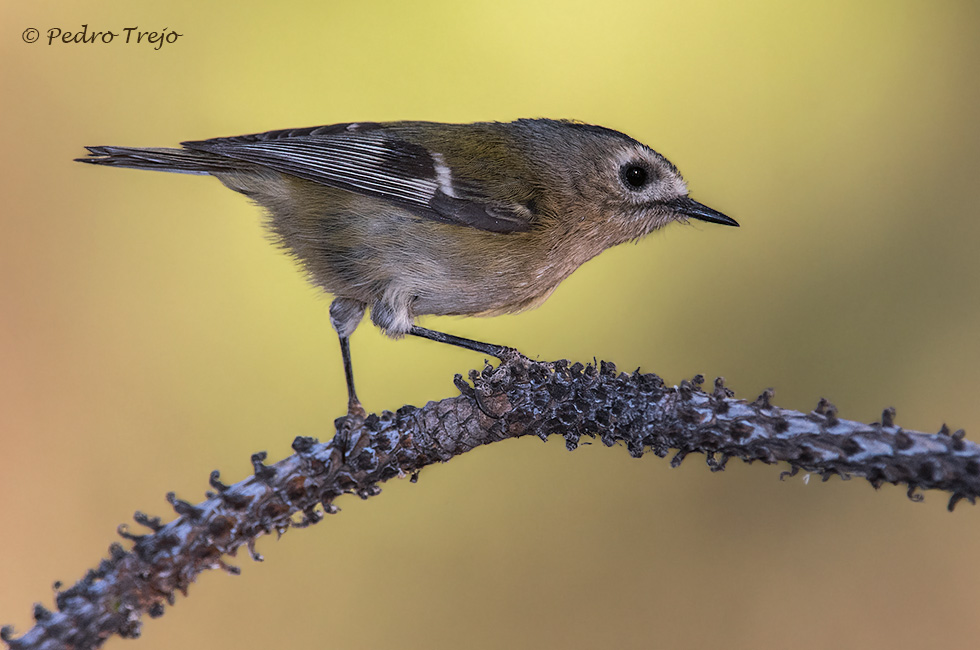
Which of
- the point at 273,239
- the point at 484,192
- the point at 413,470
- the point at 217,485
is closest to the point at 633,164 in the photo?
the point at 484,192

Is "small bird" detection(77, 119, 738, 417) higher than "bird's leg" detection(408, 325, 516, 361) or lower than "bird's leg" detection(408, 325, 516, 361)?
higher

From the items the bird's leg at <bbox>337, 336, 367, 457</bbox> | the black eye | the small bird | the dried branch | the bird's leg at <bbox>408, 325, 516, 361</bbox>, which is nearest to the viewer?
the dried branch

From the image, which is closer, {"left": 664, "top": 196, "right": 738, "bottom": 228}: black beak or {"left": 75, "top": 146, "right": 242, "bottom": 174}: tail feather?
{"left": 75, "top": 146, "right": 242, "bottom": 174}: tail feather

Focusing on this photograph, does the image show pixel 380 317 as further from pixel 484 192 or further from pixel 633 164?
pixel 633 164

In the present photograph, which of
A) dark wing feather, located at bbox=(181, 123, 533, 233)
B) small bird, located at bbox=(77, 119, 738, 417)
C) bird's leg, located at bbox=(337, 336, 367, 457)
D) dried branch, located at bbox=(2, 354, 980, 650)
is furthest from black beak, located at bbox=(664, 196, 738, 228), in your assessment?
bird's leg, located at bbox=(337, 336, 367, 457)

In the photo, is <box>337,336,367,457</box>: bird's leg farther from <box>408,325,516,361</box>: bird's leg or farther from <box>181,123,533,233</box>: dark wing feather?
<box>181,123,533,233</box>: dark wing feather

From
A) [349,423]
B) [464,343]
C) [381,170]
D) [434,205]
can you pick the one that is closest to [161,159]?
[381,170]

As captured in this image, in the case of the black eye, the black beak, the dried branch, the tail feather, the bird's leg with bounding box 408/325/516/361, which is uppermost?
the tail feather
